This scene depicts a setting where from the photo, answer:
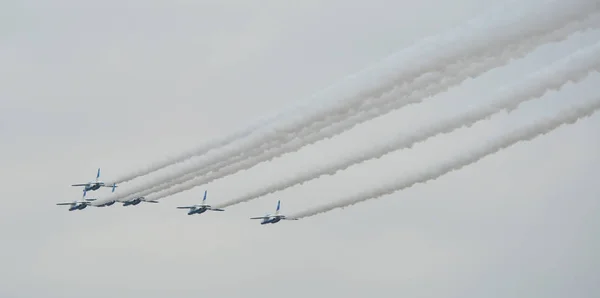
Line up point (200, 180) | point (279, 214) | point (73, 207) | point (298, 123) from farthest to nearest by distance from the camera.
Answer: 1. point (73, 207)
2. point (279, 214)
3. point (200, 180)
4. point (298, 123)

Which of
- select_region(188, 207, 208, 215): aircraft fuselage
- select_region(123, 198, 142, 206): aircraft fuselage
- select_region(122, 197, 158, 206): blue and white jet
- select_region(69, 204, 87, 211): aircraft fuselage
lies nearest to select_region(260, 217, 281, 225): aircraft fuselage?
select_region(188, 207, 208, 215): aircraft fuselage

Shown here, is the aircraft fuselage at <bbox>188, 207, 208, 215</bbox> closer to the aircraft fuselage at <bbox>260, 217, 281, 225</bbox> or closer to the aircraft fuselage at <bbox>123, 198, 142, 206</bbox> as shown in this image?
the aircraft fuselage at <bbox>123, 198, 142, 206</bbox>

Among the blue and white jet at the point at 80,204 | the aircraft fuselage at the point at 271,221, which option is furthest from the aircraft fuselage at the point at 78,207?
the aircraft fuselage at the point at 271,221

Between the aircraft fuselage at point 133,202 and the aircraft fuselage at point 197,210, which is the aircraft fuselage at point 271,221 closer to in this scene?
the aircraft fuselage at point 197,210

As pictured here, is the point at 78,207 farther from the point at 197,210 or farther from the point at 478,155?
the point at 478,155

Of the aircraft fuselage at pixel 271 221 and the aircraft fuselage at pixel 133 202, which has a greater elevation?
the aircraft fuselage at pixel 133 202

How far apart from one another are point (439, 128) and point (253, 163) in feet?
45.1

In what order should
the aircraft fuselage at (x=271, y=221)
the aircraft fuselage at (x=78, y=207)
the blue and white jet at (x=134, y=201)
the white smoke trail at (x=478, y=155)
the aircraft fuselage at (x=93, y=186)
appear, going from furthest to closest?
the aircraft fuselage at (x=78, y=207)
the aircraft fuselage at (x=93, y=186)
the blue and white jet at (x=134, y=201)
the aircraft fuselage at (x=271, y=221)
the white smoke trail at (x=478, y=155)

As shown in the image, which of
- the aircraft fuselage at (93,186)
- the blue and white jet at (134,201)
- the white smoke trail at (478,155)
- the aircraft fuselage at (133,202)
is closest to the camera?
the white smoke trail at (478,155)

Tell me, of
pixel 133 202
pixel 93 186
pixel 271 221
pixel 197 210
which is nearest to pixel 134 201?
pixel 133 202

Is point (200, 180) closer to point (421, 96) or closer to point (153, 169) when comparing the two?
point (153, 169)

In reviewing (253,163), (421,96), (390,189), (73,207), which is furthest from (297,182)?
(73,207)

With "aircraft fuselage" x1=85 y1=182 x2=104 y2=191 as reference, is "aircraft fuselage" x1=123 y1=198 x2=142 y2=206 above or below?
below

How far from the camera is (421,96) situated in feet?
151
